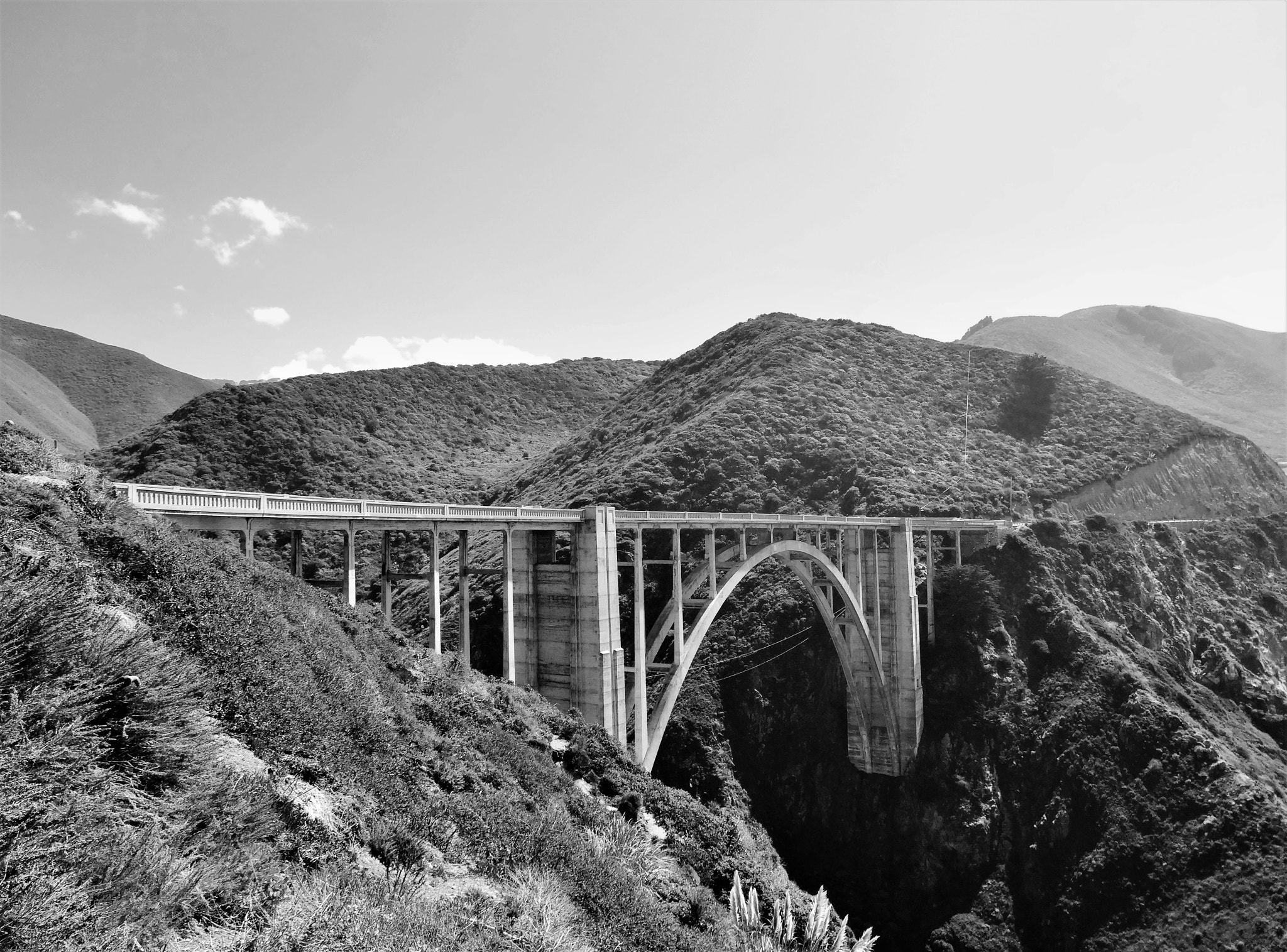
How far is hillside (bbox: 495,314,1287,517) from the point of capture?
46.4 m

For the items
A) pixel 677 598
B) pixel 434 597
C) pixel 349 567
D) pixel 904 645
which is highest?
pixel 349 567

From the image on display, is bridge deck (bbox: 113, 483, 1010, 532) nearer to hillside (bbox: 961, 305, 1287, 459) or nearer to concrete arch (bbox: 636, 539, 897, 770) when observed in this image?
concrete arch (bbox: 636, 539, 897, 770)

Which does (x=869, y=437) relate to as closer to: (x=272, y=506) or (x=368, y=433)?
(x=368, y=433)

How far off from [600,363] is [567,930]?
327 ft

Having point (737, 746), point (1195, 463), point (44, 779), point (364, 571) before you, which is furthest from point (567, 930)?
point (1195, 463)

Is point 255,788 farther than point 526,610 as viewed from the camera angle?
No

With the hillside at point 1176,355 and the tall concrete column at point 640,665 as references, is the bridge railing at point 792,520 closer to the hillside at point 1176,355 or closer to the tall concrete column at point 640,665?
the tall concrete column at point 640,665

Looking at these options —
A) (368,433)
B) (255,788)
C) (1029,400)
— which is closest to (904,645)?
(255,788)

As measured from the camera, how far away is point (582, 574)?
1762 cm

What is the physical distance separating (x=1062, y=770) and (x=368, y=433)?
57.3 meters

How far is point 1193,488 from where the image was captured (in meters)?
51.5

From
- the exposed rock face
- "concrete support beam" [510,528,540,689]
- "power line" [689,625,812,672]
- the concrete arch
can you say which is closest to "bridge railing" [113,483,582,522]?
"concrete support beam" [510,528,540,689]

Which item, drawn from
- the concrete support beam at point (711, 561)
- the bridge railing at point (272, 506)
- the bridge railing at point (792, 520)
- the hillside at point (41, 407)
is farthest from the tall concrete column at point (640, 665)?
the hillside at point (41, 407)

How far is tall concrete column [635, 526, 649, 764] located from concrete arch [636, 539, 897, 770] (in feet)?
0.74
